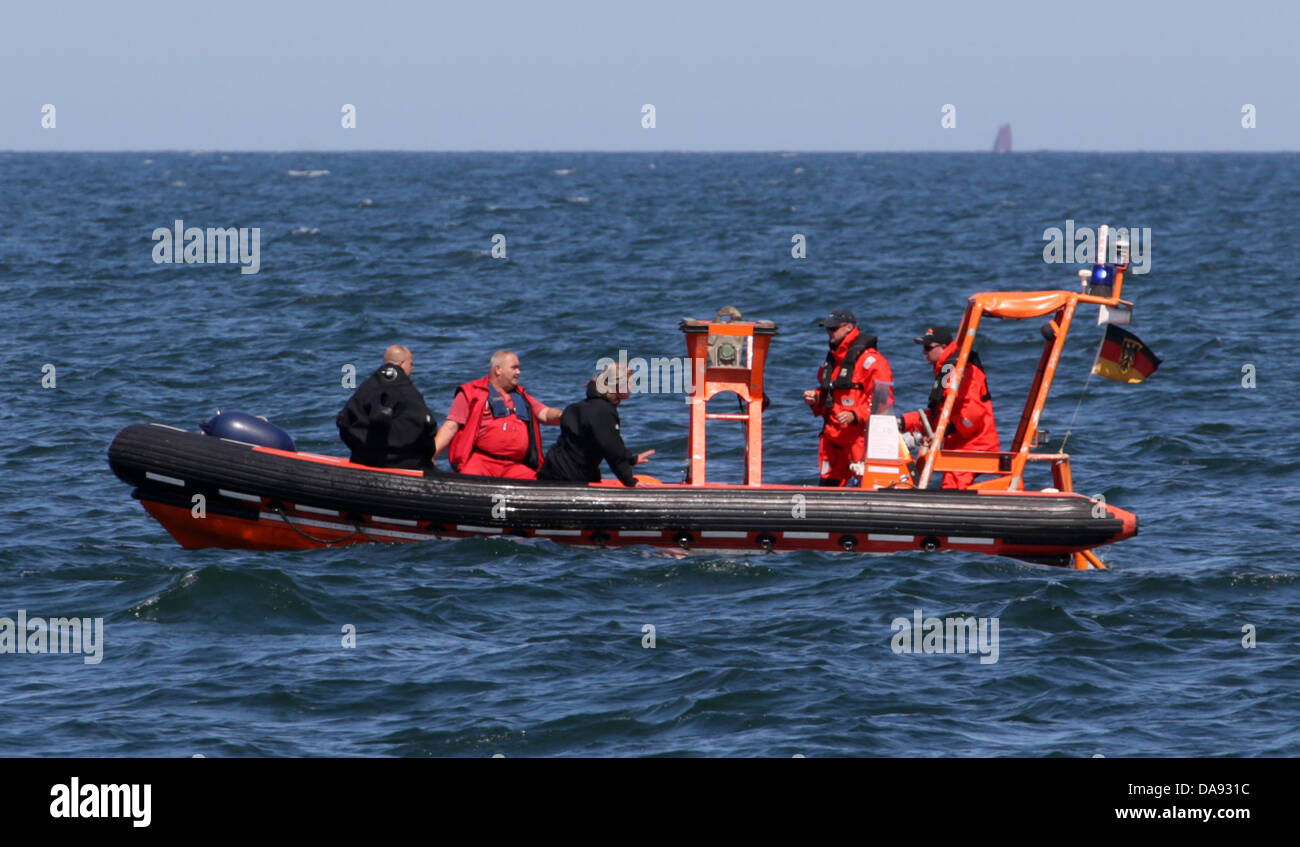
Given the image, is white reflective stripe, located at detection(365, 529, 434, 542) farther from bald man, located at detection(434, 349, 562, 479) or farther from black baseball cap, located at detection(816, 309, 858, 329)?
black baseball cap, located at detection(816, 309, 858, 329)

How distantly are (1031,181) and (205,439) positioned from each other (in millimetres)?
81301

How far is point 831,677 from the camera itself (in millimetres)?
8336

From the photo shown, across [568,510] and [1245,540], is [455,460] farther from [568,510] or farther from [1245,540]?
[1245,540]

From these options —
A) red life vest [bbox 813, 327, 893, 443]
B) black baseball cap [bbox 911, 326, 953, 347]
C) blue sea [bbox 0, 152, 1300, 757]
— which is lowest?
blue sea [bbox 0, 152, 1300, 757]

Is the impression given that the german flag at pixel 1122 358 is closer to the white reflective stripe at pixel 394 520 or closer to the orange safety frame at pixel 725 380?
the orange safety frame at pixel 725 380

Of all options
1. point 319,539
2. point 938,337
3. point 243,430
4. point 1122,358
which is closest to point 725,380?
point 938,337

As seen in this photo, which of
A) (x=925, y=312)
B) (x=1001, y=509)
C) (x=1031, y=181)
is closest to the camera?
(x=1001, y=509)

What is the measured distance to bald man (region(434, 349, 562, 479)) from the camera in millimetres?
10922

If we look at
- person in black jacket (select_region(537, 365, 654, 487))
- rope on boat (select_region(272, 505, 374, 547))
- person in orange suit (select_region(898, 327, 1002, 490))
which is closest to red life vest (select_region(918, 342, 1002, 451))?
person in orange suit (select_region(898, 327, 1002, 490))

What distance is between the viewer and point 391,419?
424 inches

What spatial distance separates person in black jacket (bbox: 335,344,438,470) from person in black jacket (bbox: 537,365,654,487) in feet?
2.88

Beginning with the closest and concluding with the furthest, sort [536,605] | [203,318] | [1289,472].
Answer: [536,605]
[1289,472]
[203,318]

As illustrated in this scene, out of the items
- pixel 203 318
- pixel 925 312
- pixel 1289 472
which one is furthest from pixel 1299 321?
pixel 203 318

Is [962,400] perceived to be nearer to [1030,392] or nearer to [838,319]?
[1030,392]
